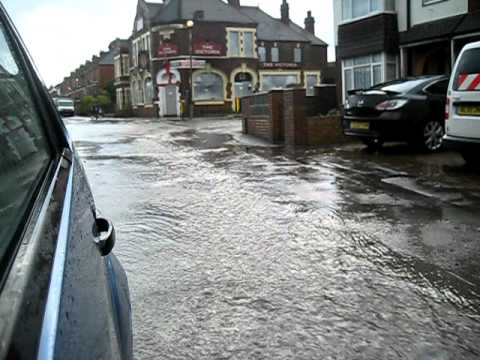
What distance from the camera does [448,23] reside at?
615 inches

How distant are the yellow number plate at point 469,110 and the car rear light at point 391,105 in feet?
8.35

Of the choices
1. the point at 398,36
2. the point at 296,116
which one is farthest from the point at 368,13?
the point at 296,116

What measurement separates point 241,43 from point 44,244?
48973mm

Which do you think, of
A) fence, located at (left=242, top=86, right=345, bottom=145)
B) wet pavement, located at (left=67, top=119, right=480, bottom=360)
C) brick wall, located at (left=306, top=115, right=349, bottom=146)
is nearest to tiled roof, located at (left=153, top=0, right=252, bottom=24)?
fence, located at (left=242, top=86, right=345, bottom=145)

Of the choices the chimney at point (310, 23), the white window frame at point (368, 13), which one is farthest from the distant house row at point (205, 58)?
the white window frame at point (368, 13)

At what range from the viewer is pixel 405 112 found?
10.6m

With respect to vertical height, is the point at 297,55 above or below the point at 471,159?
above

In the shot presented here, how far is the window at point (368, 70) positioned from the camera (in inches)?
711

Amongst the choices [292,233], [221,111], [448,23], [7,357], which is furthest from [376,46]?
[221,111]

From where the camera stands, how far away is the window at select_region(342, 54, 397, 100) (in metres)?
18.0

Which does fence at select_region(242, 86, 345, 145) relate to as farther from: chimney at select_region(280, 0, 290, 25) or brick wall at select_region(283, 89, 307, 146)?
chimney at select_region(280, 0, 290, 25)

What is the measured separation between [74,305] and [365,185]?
278 inches

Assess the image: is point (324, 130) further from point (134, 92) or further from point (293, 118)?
point (134, 92)

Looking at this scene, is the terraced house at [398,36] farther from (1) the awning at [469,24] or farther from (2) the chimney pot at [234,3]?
(2) the chimney pot at [234,3]
